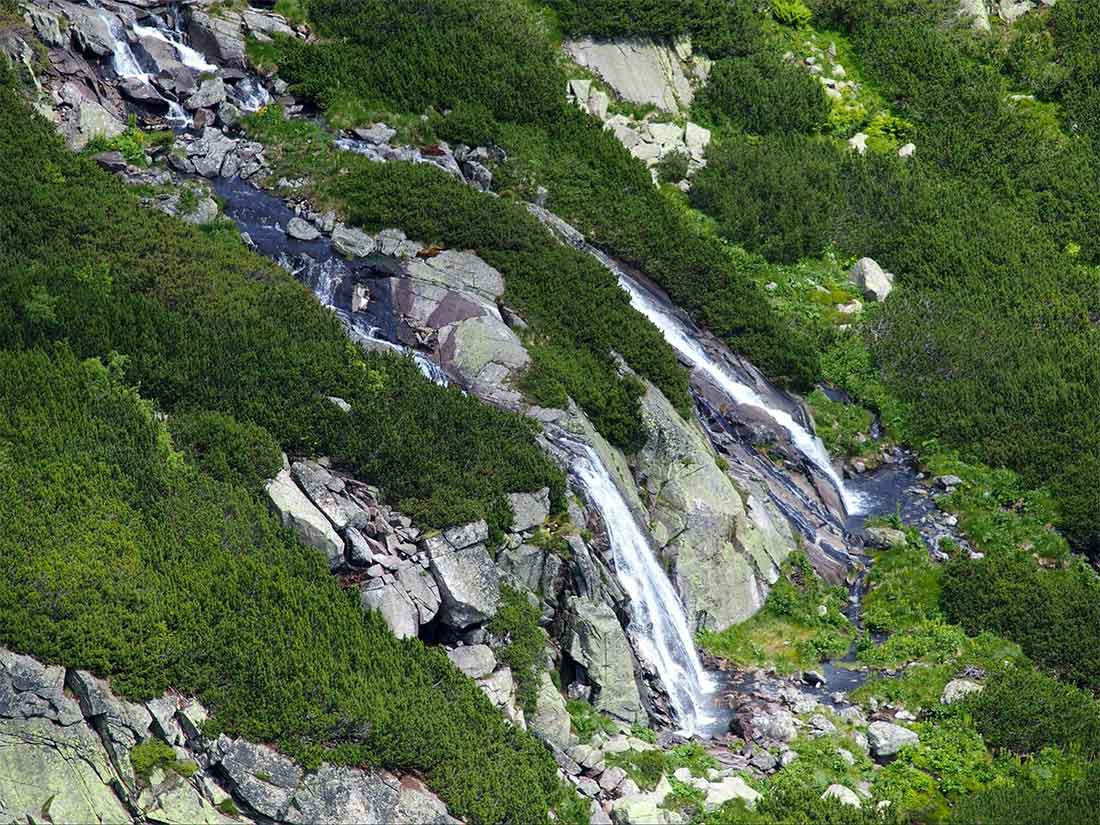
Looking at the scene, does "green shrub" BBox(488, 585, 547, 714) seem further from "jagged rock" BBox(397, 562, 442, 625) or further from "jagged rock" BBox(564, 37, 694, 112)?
"jagged rock" BBox(564, 37, 694, 112)

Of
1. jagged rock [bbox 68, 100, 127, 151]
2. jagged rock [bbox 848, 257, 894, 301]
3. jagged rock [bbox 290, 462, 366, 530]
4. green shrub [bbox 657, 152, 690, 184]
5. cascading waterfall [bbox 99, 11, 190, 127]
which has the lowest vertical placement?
jagged rock [bbox 68, 100, 127, 151]

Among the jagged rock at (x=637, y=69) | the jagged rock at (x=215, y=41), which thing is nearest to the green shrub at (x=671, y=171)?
the jagged rock at (x=637, y=69)

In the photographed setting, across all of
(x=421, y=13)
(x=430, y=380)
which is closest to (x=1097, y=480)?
(x=430, y=380)

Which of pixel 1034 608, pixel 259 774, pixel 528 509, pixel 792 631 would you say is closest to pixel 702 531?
pixel 792 631

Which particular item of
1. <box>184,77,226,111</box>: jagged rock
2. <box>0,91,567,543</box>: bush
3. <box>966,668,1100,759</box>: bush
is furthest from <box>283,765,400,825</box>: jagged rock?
<box>184,77,226,111</box>: jagged rock

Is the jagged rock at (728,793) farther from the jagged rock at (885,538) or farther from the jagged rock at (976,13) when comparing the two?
the jagged rock at (976,13)

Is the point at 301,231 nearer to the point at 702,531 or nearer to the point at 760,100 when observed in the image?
the point at 702,531
